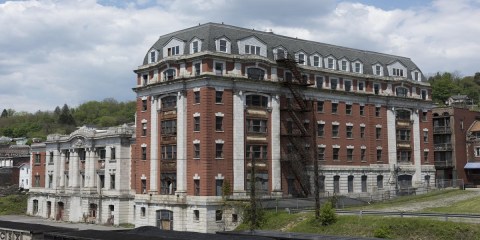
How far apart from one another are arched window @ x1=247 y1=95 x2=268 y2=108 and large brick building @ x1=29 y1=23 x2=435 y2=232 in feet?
0.38

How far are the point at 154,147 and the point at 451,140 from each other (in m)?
49.5

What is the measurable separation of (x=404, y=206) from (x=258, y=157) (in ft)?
56.8

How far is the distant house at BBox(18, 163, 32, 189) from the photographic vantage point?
379 ft

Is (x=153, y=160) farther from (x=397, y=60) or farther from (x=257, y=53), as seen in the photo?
(x=397, y=60)

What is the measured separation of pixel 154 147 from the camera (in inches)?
2468

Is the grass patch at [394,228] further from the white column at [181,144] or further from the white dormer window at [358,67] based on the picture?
the white dormer window at [358,67]

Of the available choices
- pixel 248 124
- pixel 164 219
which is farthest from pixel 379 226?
pixel 164 219

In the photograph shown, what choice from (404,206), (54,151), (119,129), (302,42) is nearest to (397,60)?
(302,42)

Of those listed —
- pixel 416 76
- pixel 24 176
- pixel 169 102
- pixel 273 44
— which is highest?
pixel 273 44

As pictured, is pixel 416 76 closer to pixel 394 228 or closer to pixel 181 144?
pixel 181 144

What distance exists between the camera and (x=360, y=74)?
7375 cm

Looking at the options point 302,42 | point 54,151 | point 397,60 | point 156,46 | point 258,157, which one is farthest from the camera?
point 54,151

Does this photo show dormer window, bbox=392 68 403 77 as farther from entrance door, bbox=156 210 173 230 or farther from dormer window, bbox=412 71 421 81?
entrance door, bbox=156 210 173 230

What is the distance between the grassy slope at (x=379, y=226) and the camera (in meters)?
42.2
